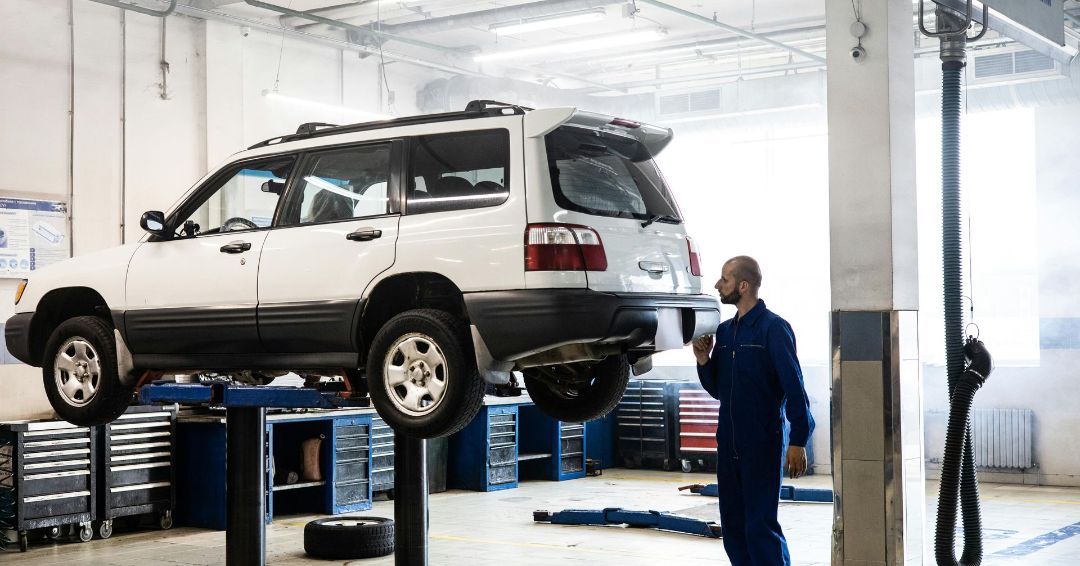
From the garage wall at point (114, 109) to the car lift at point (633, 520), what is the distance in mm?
4537


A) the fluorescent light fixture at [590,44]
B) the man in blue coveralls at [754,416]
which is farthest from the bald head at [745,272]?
the fluorescent light fixture at [590,44]

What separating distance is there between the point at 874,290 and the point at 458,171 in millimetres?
2701

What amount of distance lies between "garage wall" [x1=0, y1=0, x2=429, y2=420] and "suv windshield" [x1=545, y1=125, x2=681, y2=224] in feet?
21.2

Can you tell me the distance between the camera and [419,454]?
720 centimetres

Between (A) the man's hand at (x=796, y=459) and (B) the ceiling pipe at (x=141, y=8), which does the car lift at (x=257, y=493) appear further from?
(B) the ceiling pipe at (x=141, y=8)

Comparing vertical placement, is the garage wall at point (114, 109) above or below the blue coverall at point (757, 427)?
above

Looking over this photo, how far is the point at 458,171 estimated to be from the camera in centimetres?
510

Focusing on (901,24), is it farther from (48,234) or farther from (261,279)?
(48,234)

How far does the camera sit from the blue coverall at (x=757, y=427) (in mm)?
5613

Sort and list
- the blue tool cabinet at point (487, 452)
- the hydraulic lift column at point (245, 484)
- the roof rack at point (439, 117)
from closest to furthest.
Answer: the roof rack at point (439, 117), the hydraulic lift column at point (245, 484), the blue tool cabinet at point (487, 452)

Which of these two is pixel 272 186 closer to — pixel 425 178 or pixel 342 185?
pixel 342 185

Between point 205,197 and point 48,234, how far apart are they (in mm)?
5430

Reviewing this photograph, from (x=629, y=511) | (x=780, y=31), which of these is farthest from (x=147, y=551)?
(x=780, y=31)

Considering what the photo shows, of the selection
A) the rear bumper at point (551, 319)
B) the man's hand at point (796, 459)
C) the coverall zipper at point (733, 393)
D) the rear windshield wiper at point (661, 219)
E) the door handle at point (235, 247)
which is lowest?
the man's hand at point (796, 459)
